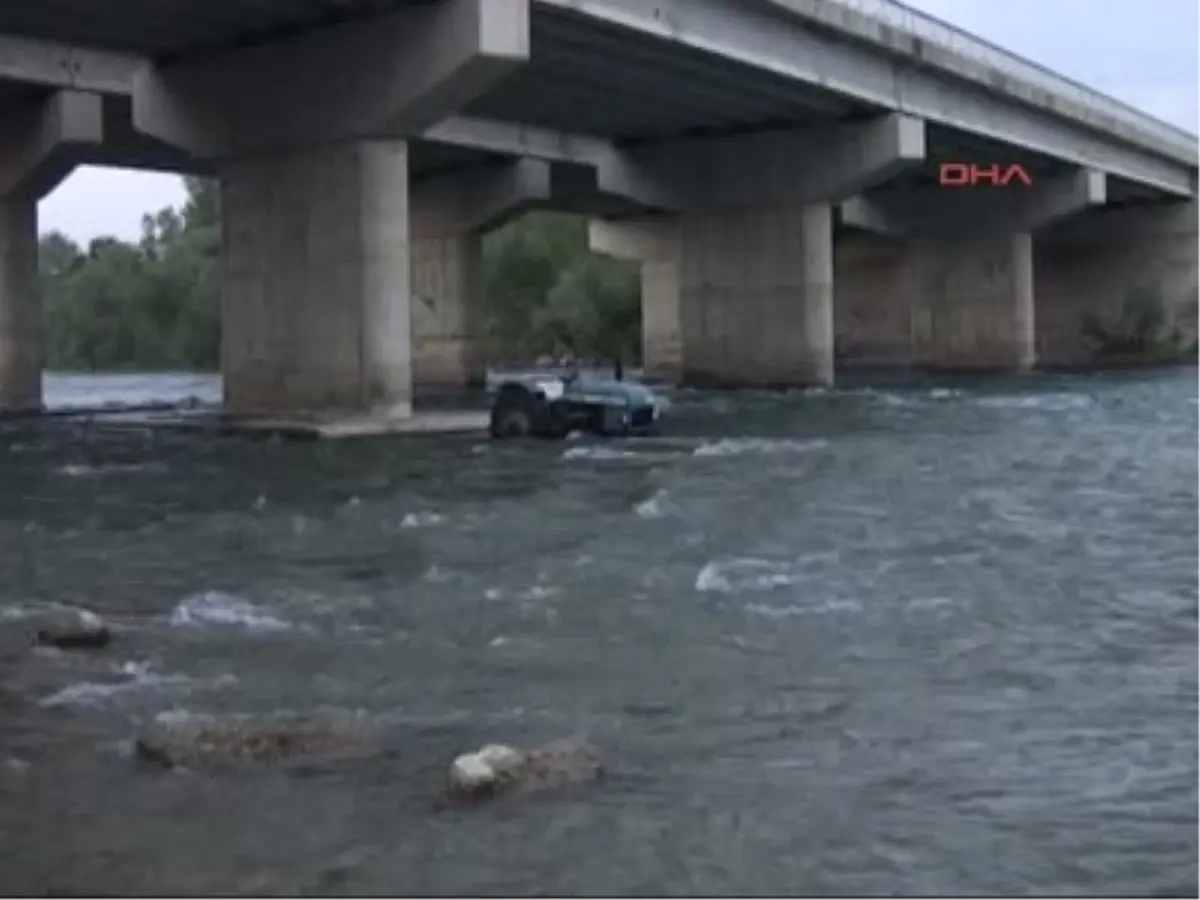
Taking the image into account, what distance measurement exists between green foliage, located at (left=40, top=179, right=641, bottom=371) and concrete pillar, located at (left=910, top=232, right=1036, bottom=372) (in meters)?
32.1

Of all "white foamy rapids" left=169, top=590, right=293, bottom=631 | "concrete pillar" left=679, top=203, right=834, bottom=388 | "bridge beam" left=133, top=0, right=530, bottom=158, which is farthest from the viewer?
"concrete pillar" left=679, top=203, right=834, bottom=388

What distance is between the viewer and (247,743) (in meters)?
11.9

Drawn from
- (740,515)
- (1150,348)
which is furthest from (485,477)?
(1150,348)

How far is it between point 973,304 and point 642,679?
264 ft

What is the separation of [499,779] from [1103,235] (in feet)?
316

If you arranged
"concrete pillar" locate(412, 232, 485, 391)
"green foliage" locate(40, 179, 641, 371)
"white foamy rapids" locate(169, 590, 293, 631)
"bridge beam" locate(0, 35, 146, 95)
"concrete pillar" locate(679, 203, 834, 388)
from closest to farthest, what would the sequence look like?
"white foamy rapids" locate(169, 590, 293, 631)
"bridge beam" locate(0, 35, 146, 95)
"concrete pillar" locate(679, 203, 834, 388)
"concrete pillar" locate(412, 232, 485, 391)
"green foliage" locate(40, 179, 641, 371)

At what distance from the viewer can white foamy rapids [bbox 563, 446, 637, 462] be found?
37.7 meters

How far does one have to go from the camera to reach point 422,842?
389 inches

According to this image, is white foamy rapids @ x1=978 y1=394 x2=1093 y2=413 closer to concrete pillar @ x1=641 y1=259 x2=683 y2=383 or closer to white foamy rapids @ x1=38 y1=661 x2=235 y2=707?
concrete pillar @ x1=641 y1=259 x2=683 y2=383

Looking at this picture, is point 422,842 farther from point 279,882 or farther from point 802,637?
point 802,637

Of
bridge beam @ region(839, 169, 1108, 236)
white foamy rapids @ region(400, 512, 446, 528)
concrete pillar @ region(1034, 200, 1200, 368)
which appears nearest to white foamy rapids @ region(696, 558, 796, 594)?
white foamy rapids @ region(400, 512, 446, 528)

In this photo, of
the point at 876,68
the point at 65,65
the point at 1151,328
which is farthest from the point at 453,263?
the point at 1151,328

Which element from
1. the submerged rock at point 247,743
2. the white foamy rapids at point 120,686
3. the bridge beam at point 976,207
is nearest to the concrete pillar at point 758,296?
the bridge beam at point 976,207

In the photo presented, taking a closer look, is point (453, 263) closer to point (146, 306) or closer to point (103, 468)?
point (103, 468)
